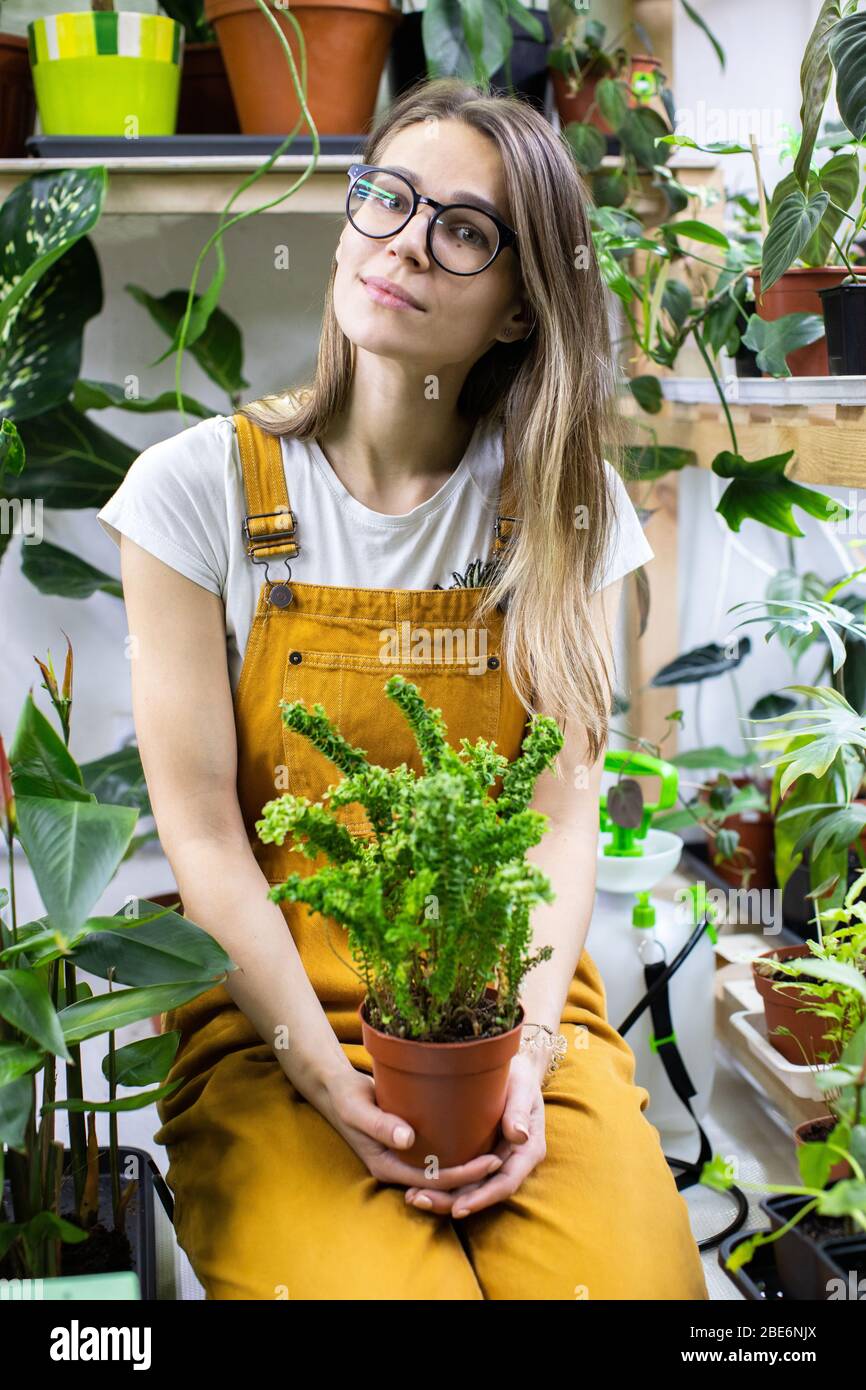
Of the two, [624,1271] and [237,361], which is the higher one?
[237,361]

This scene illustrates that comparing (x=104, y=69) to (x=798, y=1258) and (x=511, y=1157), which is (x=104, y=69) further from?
(x=798, y=1258)

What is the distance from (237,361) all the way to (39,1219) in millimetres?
1469

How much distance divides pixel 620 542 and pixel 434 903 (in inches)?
24.4

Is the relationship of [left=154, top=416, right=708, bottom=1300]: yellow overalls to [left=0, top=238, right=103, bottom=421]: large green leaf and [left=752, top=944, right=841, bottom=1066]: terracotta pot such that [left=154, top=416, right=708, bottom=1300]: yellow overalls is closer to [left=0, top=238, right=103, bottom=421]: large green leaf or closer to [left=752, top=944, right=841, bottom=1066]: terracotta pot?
[left=752, top=944, right=841, bottom=1066]: terracotta pot

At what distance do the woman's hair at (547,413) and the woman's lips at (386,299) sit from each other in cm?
13

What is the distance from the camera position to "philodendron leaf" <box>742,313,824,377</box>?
150 cm

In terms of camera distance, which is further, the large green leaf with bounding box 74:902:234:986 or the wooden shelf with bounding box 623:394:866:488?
the wooden shelf with bounding box 623:394:866:488

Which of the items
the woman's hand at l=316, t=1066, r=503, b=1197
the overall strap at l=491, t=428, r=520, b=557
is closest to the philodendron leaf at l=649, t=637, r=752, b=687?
the overall strap at l=491, t=428, r=520, b=557

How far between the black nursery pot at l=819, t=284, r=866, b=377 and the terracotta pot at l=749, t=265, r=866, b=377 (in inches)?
6.3

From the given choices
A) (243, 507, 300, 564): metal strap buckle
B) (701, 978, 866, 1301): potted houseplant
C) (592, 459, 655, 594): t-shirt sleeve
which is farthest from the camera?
(592, 459, 655, 594): t-shirt sleeve

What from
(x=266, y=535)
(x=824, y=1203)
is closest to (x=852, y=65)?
(x=266, y=535)

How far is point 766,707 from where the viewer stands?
2.26m
